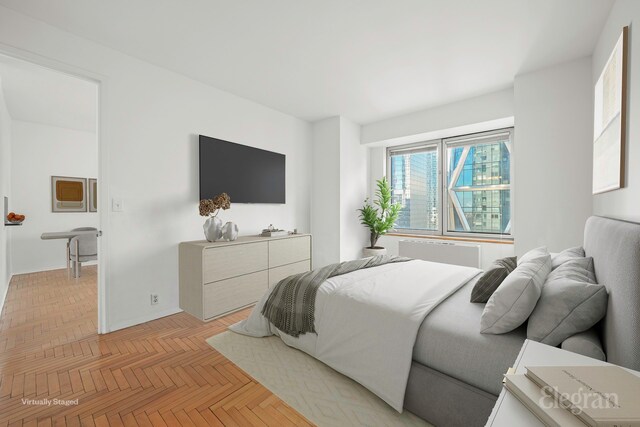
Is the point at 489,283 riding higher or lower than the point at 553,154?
lower

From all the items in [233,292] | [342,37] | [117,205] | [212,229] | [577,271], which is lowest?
[233,292]

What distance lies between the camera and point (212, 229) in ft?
9.91

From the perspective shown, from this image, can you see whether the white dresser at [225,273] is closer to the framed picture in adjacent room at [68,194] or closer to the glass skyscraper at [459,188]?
the glass skyscraper at [459,188]

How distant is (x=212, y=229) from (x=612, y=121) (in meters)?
3.32

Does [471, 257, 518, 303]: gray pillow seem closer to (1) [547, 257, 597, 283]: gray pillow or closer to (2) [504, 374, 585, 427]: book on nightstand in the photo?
(1) [547, 257, 597, 283]: gray pillow

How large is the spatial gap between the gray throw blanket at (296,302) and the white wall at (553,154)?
2.11 m

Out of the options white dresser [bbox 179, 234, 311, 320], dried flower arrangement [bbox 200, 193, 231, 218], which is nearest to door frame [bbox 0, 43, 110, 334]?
white dresser [bbox 179, 234, 311, 320]

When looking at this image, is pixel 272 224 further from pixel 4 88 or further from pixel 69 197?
pixel 69 197

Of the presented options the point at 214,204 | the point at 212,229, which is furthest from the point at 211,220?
the point at 214,204

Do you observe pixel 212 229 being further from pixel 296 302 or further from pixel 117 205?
pixel 296 302

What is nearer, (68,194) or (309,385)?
(309,385)

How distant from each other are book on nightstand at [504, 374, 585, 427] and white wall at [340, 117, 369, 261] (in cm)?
372

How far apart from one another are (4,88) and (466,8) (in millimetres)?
4964

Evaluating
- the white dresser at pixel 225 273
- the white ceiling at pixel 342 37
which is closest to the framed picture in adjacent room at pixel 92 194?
the white dresser at pixel 225 273
